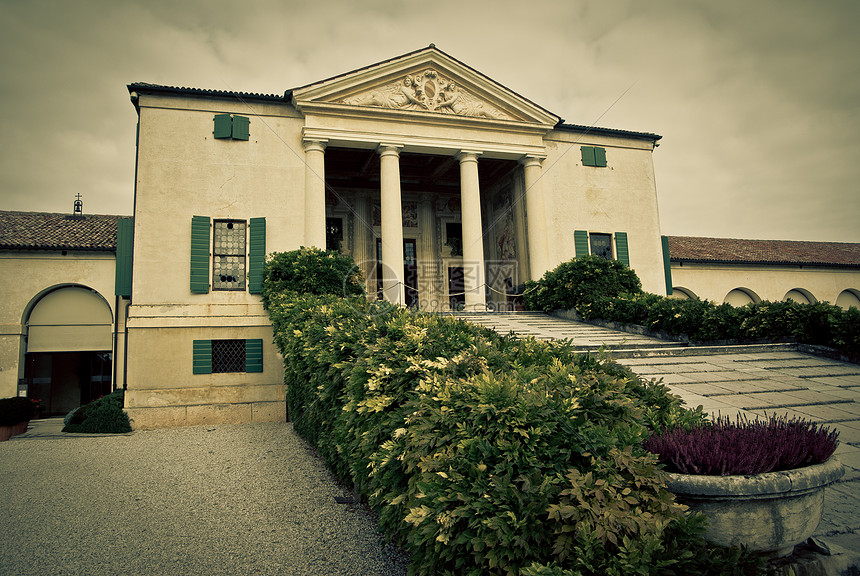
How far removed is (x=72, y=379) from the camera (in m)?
20.0

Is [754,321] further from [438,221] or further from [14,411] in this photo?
[14,411]

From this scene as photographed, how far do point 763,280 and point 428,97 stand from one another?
18.2 meters

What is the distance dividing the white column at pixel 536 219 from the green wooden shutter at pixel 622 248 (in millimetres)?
2458

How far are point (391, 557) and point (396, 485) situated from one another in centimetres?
91

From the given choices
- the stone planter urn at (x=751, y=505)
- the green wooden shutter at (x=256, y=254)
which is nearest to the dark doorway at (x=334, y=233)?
the green wooden shutter at (x=256, y=254)

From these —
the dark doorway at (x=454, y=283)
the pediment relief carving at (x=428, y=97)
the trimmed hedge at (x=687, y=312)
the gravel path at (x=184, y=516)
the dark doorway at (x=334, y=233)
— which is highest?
the pediment relief carving at (x=428, y=97)

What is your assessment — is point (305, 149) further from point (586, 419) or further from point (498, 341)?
point (586, 419)

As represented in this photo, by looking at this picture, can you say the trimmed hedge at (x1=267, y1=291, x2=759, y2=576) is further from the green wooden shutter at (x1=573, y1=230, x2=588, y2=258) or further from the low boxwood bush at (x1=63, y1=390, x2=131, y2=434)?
the green wooden shutter at (x1=573, y1=230, x2=588, y2=258)

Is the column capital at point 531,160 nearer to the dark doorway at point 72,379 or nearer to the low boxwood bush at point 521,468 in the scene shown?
the low boxwood bush at point 521,468

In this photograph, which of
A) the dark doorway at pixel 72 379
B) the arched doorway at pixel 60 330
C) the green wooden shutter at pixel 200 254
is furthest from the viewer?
the dark doorway at pixel 72 379

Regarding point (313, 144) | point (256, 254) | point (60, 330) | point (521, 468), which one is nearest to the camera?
point (521, 468)

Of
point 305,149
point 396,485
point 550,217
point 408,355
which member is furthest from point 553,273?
point 396,485

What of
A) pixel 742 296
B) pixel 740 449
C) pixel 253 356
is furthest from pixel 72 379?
pixel 742 296

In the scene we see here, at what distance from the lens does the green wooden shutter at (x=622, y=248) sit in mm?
15625
